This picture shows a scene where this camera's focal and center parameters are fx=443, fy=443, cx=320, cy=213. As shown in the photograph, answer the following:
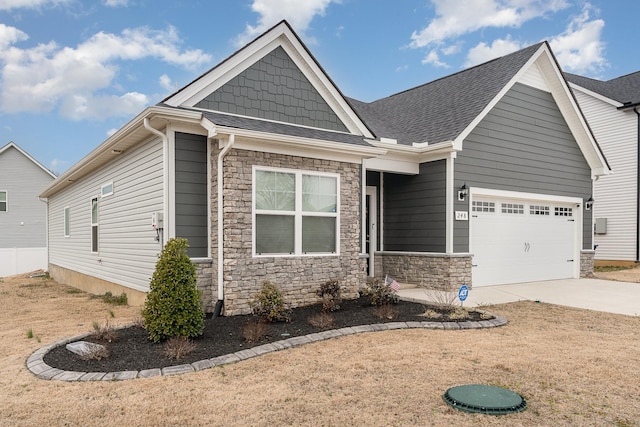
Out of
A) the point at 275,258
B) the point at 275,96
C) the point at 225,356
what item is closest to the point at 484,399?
the point at 225,356

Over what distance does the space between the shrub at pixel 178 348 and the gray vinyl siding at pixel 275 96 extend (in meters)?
4.35

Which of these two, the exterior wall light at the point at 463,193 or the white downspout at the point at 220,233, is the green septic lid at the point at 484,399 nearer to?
the white downspout at the point at 220,233

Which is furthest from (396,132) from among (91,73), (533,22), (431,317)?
(91,73)

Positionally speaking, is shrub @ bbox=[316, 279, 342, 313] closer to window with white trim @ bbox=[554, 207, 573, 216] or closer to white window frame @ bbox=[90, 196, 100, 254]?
white window frame @ bbox=[90, 196, 100, 254]

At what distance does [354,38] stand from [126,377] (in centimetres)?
1298

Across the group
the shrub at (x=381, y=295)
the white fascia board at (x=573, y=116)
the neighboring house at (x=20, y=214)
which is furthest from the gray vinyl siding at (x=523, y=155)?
the neighboring house at (x=20, y=214)

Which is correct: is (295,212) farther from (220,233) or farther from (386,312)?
(386,312)

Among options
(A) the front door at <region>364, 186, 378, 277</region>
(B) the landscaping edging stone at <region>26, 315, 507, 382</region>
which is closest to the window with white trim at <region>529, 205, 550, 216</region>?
(A) the front door at <region>364, 186, 378, 277</region>

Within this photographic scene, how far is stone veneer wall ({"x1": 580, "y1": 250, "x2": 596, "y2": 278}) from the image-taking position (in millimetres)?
13430

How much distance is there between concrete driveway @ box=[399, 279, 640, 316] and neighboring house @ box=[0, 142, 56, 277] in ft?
69.0

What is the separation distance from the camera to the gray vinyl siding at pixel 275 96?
829 cm

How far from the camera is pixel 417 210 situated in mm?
11195

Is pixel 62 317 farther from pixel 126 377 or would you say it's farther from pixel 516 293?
pixel 516 293

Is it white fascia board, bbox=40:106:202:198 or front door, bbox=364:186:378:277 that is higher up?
white fascia board, bbox=40:106:202:198
